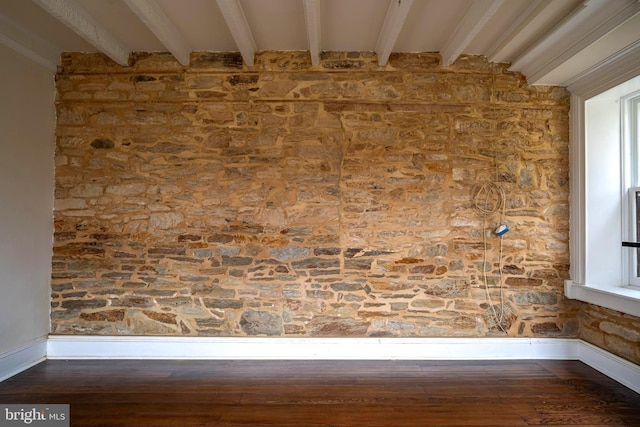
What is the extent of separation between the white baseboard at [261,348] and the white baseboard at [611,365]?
3.03 feet

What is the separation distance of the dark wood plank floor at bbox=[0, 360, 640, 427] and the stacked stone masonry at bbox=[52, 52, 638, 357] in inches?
13.8

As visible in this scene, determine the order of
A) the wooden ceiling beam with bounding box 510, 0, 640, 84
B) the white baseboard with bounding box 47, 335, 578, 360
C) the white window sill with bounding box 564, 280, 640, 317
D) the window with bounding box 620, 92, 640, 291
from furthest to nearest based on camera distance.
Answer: the white baseboard with bounding box 47, 335, 578, 360
the window with bounding box 620, 92, 640, 291
the white window sill with bounding box 564, 280, 640, 317
the wooden ceiling beam with bounding box 510, 0, 640, 84

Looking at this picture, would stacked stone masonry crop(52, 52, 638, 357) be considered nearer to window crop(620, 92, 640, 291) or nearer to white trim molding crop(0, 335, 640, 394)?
white trim molding crop(0, 335, 640, 394)

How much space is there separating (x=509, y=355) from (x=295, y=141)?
9.89 feet

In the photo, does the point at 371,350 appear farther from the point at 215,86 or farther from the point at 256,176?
the point at 215,86

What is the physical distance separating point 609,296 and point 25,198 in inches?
209

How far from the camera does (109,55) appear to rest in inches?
130

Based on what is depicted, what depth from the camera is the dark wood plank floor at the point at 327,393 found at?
2.47 m

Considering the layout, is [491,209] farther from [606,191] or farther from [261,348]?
[261,348]

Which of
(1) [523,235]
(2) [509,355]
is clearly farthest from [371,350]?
(1) [523,235]

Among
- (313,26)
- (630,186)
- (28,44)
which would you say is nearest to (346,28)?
(313,26)

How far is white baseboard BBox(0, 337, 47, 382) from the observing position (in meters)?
3.00

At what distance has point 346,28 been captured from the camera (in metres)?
3.11

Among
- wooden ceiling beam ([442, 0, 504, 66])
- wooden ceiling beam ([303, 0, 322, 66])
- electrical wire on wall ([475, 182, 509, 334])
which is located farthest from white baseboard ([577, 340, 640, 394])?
wooden ceiling beam ([303, 0, 322, 66])
